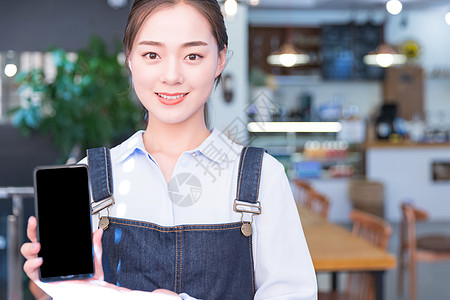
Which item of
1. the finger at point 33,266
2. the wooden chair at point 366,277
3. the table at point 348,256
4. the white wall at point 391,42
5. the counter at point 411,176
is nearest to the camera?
the finger at point 33,266

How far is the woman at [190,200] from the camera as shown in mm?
916

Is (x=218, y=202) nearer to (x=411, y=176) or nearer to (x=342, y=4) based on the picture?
(x=411, y=176)

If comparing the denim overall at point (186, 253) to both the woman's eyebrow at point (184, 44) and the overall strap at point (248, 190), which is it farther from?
the woman's eyebrow at point (184, 44)

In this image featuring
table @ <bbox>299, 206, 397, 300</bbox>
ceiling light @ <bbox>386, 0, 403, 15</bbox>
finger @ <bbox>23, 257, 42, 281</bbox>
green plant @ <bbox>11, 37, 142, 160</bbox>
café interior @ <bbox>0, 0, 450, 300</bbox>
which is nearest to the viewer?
finger @ <bbox>23, 257, 42, 281</bbox>

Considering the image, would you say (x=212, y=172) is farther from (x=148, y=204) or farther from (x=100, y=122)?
(x=100, y=122)

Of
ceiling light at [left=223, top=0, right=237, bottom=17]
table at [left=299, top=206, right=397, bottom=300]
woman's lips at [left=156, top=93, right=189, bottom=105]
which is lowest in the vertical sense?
table at [left=299, top=206, right=397, bottom=300]

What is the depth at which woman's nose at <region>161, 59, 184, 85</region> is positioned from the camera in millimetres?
898

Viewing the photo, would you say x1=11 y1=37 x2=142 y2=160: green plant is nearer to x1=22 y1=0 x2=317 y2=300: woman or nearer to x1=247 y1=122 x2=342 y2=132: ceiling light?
x1=22 y1=0 x2=317 y2=300: woman

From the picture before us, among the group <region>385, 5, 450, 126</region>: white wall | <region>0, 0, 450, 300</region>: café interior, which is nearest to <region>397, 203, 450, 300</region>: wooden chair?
<region>0, 0, 450, 300</region>: café interior

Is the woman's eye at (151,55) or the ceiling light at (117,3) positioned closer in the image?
the woman's eye at (151,55)

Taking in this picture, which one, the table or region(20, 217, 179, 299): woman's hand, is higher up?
region(20, 217, 179, 299): woman's hand

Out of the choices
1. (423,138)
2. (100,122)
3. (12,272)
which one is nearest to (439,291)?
(100,122)

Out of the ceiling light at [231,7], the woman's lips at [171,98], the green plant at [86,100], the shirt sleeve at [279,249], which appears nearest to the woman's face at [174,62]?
the woman's lips at [171,98]

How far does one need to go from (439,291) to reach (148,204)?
13.4 feet
